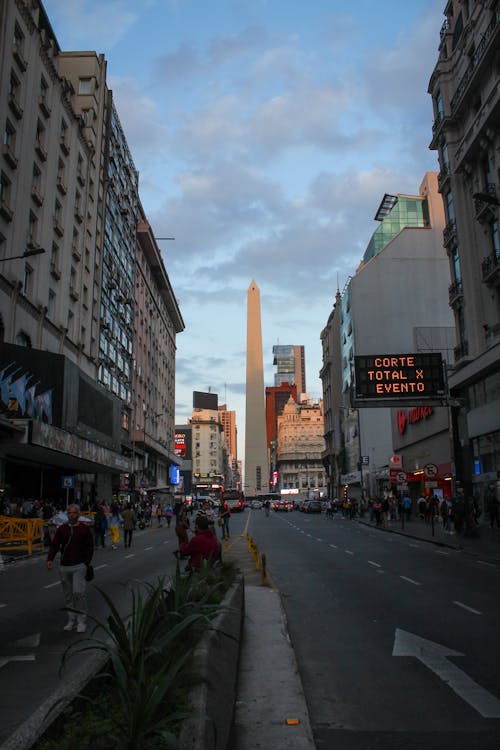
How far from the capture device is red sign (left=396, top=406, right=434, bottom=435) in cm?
4781

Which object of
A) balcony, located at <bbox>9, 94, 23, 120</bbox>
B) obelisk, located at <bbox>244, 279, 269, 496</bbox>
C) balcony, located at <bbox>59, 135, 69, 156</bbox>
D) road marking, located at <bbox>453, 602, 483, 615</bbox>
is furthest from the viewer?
obelisk, located at <bbox>244, 279, 269, 496</bbox>

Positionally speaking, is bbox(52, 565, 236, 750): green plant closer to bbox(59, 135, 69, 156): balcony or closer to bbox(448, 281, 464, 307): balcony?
bbox(448, 281, 464, 307): balcony

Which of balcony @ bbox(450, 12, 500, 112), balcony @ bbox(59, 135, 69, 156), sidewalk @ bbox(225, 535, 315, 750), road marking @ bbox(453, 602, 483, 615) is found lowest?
road marking @ bbox(453, 602, 483, 615)

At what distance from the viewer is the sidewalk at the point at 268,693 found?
209 inches

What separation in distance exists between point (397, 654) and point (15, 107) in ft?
115

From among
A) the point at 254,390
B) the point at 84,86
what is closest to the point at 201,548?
the point at 84,86

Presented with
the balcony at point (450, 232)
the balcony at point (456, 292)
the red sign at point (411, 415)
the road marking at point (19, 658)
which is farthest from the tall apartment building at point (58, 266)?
the red sign at point (411, 415)

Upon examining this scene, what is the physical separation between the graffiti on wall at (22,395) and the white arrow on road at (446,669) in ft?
82.0

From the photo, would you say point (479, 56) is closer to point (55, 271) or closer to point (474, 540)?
point (474, 540)

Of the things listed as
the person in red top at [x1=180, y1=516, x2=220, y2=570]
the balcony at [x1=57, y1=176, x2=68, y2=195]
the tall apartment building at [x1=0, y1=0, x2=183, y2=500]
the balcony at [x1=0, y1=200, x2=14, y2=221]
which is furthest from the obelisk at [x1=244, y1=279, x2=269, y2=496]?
the person in red top at [x1=180, y1=516, x2=220, y2=570]

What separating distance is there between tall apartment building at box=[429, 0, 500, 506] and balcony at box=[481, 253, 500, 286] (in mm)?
56

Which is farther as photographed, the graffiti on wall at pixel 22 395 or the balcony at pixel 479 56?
the graffiti on wall at pixel 22 395

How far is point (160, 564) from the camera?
2016 cm

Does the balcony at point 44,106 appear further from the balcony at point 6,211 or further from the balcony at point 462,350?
the balcony at point 462,350
